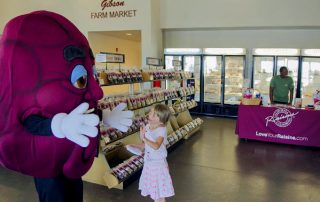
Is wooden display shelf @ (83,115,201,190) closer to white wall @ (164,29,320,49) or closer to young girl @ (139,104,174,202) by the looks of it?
young girl @ (139,104,174,202)

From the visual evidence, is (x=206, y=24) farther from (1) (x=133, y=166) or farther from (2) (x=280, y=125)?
(1) (x=133, y=166)

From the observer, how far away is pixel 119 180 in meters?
3.56

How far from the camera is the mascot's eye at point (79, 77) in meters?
1.76

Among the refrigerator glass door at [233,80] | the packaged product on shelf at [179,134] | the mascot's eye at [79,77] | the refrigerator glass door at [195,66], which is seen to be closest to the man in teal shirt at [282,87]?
the refrigerator glass door at [233,80]

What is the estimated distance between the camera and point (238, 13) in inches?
313

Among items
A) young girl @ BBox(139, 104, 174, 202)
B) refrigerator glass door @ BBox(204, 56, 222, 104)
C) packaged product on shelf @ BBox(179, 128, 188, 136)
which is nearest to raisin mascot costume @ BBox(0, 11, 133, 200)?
young girl @ BBox(139, 104, 174, 202)

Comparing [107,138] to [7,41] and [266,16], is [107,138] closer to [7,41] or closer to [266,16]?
[7,41]

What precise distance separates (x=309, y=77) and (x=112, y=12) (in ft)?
19.4

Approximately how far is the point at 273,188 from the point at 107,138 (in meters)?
2.27

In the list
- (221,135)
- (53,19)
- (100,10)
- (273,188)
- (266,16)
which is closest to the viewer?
(53,19)

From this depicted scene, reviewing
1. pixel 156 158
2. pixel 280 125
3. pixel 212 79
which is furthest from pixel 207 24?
pixel 156 158

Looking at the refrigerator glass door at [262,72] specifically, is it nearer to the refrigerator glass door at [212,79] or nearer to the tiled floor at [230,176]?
the refrigerator glass door at [212,79]

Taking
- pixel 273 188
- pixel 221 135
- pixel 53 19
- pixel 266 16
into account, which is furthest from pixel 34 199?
pixel 266 16

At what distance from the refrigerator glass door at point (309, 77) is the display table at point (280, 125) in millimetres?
2780
